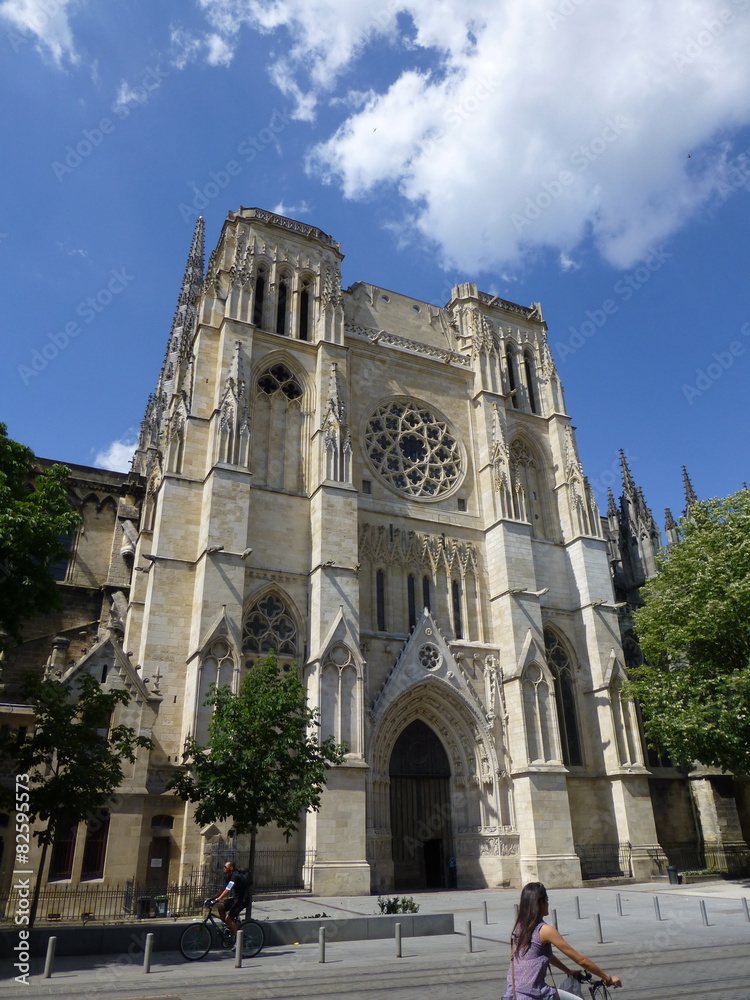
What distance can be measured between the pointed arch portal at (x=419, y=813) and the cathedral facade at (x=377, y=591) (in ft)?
0.23

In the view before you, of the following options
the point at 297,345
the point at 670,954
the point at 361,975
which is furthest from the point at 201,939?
the point at 297,345

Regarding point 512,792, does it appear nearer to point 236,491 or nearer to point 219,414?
point 236,491

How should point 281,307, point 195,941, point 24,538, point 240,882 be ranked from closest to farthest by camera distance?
point 195,941, point 240,882, point 24,538, point 281,307

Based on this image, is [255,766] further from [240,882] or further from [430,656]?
[430,656]

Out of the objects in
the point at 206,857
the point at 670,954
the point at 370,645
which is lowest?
the point at 670,954

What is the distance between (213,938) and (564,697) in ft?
56.8

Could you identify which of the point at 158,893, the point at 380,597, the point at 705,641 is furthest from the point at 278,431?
the point at 705,641

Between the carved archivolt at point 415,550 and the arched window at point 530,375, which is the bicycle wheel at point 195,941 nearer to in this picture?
the carved archivolt at point 415,550

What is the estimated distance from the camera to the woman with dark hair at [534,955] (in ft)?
13.6

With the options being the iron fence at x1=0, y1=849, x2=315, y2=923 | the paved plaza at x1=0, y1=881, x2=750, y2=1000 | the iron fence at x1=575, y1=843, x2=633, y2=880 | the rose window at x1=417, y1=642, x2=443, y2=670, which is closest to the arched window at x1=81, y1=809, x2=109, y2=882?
the iron fence at x1=0, y1=849, x2=315, y2=923

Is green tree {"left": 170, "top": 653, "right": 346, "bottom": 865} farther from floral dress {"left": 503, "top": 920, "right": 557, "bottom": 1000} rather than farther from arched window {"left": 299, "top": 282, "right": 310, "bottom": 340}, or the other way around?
arched window {"left": 299, "top": 282, "right": 310, "bottom": 340}

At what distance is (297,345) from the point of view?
2641cm

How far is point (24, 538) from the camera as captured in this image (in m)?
12.7

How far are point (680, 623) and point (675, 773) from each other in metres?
8.98
